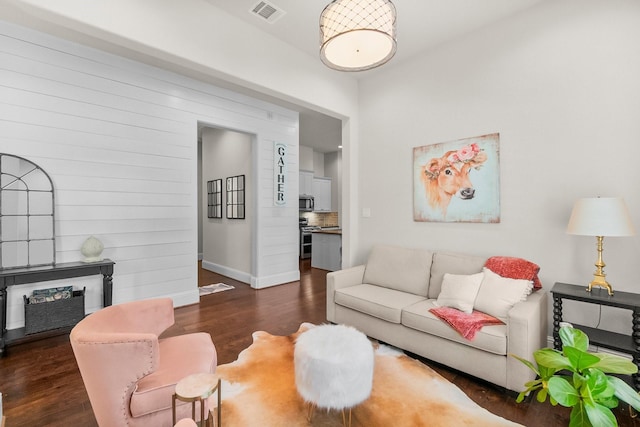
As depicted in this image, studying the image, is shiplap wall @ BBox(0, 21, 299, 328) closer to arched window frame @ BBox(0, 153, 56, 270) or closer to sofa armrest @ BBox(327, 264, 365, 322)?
arched window frame @ BBox(0, 153, 56, 270)

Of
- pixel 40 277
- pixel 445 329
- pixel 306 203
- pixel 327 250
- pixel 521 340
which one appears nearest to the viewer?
pixel 521 340

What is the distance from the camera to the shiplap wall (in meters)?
3.09

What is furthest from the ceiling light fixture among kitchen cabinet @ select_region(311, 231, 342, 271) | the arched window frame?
kitchen cabinet @ select_region(311, 231, 342, 271)

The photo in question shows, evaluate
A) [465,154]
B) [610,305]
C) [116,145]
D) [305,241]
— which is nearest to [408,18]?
[465,154]

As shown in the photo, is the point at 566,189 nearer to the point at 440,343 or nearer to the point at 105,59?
the point at 440,343

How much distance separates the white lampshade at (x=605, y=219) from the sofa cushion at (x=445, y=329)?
918 millimetres

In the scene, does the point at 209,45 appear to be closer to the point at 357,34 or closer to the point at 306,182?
the point at 357,34

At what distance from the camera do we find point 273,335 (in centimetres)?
317

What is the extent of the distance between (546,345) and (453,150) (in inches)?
79.1

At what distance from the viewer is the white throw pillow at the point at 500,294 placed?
239 centimetres

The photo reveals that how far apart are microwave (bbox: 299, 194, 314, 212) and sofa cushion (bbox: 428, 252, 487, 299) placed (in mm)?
5244

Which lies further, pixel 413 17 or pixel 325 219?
pixel 325 219

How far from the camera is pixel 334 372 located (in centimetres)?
168

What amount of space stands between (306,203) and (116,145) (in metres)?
5.05
